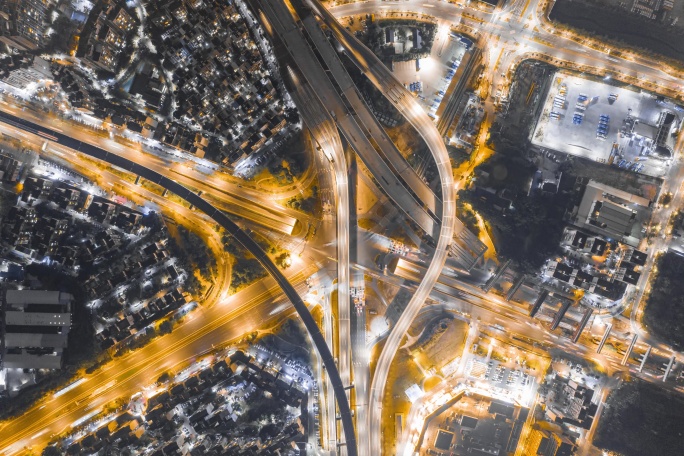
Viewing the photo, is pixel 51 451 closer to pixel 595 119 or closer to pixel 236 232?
pixel 236 232

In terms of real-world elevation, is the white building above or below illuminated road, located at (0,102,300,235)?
above

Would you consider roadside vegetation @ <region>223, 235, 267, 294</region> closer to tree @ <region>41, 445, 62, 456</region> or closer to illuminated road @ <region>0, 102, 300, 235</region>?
illuminated road @ <region>0, 102, 300, 235</region>

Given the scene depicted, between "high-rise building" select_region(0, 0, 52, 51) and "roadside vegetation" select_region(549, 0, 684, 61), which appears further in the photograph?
"roadside vegetation" select_region(549, 0, 684, 61)

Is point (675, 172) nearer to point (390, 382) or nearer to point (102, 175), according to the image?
point (390, 382)

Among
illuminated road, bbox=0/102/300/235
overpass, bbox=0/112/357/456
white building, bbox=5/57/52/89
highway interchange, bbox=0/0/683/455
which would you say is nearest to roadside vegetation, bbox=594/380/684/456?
highway interchange, bbox=0/0/683/455

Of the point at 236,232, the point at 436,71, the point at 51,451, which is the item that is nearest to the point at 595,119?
the point at 436,71

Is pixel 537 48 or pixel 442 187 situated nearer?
pixel 442 187

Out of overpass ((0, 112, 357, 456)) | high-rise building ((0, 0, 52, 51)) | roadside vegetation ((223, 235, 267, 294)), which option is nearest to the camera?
high-rise building ((0, 0, 52, 51))

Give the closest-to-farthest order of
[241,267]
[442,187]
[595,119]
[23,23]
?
[23,23] < [241,267] < [442,187] < [595,119]
